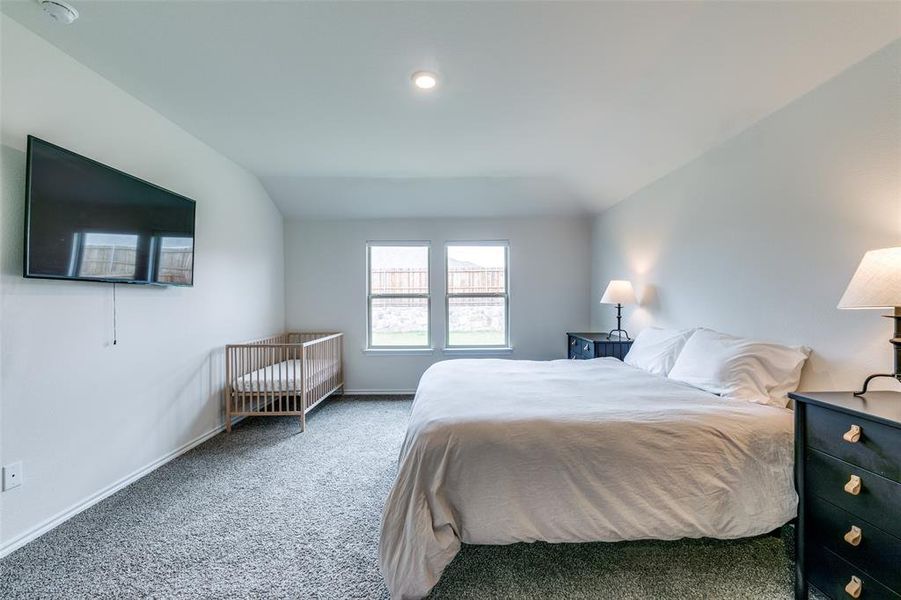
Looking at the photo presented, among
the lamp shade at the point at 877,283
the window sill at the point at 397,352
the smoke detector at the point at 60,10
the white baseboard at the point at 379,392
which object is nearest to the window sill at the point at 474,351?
the window sill at the point at 397,352

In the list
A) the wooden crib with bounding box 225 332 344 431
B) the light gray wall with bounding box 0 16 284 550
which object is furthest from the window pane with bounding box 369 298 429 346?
the light gray wall with bounding box 0 16 284 550

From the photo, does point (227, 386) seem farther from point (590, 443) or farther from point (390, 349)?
point (590, 443)

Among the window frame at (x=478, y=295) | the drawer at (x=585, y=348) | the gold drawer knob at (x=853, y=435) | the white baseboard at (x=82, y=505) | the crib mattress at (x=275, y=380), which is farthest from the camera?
the window frame at (x=478, y=295)

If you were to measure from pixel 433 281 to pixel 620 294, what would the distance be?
7.13 feet

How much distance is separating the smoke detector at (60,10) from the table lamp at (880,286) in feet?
11.6

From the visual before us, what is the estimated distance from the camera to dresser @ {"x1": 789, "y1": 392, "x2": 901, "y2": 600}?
3.73ft

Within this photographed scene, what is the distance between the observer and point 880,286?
1.31m

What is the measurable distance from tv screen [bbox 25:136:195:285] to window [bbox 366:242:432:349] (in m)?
2.19

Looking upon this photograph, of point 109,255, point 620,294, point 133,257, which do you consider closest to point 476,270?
point 620,294

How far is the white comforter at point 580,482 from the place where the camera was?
4.71ft

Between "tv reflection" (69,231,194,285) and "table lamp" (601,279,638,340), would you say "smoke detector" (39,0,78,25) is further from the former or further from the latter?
"table lamp" (601,279,638,340)

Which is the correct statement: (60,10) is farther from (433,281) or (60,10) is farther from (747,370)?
(747,370)

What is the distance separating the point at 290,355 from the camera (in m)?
4.27

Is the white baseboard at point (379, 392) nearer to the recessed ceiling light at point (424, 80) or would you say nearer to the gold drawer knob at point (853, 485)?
the recessed ceiling light at point (424, 80)
